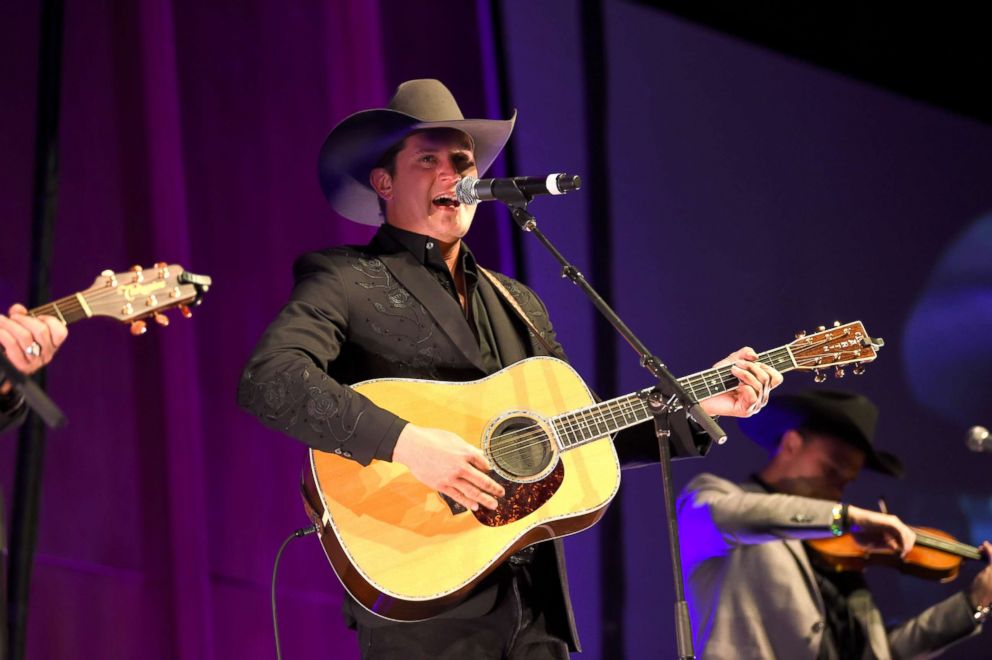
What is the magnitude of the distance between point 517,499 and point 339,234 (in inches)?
75.8

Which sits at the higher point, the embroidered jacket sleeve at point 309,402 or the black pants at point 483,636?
the embroidered jacket sleeve at point 309,402

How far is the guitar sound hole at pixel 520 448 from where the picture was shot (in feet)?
9.01

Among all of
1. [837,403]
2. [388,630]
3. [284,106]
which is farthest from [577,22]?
[388,630]

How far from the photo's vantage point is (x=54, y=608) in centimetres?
355

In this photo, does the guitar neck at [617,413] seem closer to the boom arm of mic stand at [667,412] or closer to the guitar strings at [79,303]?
the boom arm of mic stand at [667,412]

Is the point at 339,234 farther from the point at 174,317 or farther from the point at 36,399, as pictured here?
the point at 36,399

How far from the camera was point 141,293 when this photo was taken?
2.71 meters

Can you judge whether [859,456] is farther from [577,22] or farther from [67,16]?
[67,16]

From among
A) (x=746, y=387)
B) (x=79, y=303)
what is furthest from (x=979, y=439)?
(x=79, y=303)

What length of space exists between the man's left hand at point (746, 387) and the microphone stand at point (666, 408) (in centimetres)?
37

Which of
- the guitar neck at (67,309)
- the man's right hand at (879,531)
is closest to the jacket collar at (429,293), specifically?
the guitar neck at (67,309)

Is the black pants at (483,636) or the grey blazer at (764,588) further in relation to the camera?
the grey blazer at (764,588)

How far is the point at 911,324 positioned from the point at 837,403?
882mm

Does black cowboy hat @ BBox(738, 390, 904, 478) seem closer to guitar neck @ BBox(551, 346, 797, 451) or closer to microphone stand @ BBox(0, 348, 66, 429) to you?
guitar neck @ BBox(551, 346, 797, 451)
